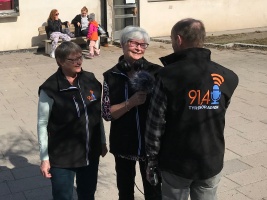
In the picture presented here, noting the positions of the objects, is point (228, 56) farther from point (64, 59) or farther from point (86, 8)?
point (64, 59)

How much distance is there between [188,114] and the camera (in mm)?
2627

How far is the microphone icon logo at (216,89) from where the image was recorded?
2.62 metres

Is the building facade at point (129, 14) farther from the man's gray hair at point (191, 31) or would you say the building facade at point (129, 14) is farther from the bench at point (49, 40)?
the man's gray hair at point (191, 31)

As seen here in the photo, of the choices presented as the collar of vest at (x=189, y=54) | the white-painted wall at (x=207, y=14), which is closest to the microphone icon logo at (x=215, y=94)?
the collar of vest at (x=189, y=54)

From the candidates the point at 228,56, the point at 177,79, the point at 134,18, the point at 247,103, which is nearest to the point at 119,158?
the point at 177,79

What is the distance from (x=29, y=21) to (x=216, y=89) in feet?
36.7

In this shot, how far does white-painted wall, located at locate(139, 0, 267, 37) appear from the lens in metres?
15.1

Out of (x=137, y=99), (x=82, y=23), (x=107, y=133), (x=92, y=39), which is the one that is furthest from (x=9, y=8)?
(x=137, y=99)

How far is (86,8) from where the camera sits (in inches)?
510

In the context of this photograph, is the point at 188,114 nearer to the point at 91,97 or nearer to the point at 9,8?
the point at 91,97

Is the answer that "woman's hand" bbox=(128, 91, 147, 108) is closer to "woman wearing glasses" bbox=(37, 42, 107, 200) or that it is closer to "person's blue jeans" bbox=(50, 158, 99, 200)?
"woman wearing glasses" bbox=(37, 42, 107, 200)

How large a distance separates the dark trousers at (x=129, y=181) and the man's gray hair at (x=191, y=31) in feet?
3.72

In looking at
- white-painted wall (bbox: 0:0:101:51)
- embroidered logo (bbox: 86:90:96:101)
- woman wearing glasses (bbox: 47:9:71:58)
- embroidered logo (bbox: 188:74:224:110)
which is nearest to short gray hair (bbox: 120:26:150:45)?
embroidered logo (bbox: 86:90:96:101)

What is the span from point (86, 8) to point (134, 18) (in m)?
2.50
